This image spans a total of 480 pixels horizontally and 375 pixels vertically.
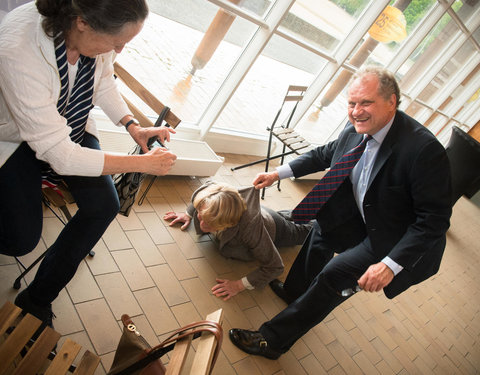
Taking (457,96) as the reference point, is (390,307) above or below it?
below

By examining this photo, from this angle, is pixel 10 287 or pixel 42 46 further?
pixel 10 287

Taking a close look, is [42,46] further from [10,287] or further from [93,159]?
[10,287]

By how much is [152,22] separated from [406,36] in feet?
12.8

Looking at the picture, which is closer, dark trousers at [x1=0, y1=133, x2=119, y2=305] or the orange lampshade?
dark trousers at [x1=0, y1=133, x2=119, y2=305]

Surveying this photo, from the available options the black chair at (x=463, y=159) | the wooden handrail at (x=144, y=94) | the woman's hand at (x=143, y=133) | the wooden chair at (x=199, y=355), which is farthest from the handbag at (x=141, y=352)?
the black chair at (x=463, y=159)

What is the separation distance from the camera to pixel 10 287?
176cm

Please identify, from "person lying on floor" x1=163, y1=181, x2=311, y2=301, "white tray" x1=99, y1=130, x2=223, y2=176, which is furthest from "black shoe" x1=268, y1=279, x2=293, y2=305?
"white tray" x1=99, y1=130, x2=223, y2=176

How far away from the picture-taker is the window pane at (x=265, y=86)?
3904 millimetres

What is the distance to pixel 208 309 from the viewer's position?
2258mm

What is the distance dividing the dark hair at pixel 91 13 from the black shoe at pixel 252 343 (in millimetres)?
1940

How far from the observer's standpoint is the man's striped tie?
2.10m

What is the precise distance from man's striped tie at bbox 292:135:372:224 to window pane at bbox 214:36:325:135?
210 centimetres

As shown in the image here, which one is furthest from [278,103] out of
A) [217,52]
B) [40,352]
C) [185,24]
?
[40,352]

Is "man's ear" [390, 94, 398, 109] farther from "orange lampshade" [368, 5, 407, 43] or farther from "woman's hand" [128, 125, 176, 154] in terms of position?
"orange lampshade" [368, 5, 407, 43]
